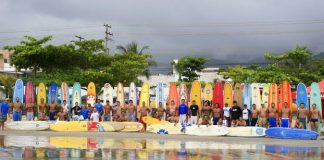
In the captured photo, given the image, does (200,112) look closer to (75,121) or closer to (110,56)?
(75,121)

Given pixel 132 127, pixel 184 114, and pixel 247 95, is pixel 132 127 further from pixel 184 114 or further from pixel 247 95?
pixel 247 95

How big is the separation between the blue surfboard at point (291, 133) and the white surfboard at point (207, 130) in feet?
6.30

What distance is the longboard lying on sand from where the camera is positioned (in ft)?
70.3

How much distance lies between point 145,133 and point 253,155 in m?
9.12

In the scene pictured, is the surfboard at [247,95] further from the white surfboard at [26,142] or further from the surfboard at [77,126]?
the white surfboard at [26,142]

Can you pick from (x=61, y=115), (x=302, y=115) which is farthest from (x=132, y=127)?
(x=302, y=115)

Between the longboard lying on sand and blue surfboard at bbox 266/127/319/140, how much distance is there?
3968mm

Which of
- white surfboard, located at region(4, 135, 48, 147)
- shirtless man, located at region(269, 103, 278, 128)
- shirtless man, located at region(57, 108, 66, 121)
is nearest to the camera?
white surfboard, located at region(4, 135, 48, 147)

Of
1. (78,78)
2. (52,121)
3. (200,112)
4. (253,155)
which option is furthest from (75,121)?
(78,78)

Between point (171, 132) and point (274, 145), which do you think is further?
point (171, 132)

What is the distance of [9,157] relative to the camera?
11.9 m

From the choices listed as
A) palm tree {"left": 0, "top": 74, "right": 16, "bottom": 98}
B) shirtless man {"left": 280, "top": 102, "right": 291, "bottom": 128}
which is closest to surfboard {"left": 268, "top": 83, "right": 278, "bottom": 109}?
shirtless man {"left": 280, "top": 102, "right": 291, "bottom": 128}

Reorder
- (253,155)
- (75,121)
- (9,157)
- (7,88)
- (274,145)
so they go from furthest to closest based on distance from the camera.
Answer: (7,88) < (75,121) < (274,145) < (253,155) < (9,157)

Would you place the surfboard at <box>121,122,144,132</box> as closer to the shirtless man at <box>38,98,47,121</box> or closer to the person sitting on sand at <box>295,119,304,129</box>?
the shirtless man at <box>38,98,47,121</box>
